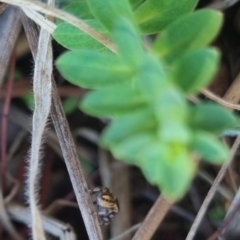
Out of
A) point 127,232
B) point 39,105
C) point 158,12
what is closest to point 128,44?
point 158,12

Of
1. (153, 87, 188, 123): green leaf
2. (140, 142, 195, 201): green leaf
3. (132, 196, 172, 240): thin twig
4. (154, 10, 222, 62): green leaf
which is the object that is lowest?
(132, 196, 172, 240): thin twig

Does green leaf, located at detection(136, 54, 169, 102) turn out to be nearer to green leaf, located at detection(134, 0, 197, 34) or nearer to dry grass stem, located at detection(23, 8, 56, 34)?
green leaf, located at detection(134, 0, 197, 34)

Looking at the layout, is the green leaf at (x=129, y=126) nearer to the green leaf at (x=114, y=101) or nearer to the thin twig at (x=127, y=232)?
the green leaf at (x=114, y=101)

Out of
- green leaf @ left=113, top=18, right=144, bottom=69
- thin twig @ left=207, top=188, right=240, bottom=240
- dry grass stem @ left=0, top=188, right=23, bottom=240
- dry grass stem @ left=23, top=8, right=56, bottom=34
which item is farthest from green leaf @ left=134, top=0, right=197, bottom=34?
dry grass stem @ left=0, top=188, right=23, bottom=240

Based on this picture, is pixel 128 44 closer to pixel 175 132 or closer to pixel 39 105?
pixel 175 132

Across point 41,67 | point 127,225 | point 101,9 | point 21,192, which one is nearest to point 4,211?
point 21,192

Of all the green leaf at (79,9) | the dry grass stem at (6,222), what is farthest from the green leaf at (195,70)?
the dry grass stem at (6,222)

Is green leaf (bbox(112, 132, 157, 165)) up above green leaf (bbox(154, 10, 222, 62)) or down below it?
below
